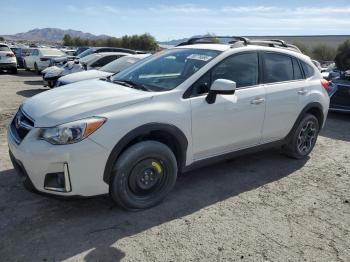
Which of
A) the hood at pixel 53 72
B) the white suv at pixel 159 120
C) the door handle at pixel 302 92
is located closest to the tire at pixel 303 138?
the white suv at pixel 159 120

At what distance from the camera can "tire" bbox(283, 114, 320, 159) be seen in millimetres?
5309

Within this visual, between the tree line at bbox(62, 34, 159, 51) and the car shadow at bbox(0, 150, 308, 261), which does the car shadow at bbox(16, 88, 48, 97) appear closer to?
the car shadow at bbox(0, 150, 308, 261)

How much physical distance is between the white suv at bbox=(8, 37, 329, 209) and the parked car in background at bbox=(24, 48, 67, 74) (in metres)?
15.3

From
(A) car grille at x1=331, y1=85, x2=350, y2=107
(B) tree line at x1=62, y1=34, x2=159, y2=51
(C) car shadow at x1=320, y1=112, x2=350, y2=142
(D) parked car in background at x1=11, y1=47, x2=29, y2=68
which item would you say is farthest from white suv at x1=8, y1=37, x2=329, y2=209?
(B) tree line at x1=62, y1=34, x2=159, y2=51

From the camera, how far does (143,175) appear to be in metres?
3.70

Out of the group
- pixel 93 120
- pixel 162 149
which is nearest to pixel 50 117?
pixel 93 120

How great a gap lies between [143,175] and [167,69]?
141 cm

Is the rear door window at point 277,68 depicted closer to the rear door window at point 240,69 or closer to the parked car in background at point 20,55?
the rear door window at point 240,69

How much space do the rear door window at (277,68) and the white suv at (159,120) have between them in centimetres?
1

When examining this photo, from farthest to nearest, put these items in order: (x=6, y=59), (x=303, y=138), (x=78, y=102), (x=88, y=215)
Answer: (x=6, y=59) < (x=303, y=138) < (x=88, y=215) < (x=78, y=102)

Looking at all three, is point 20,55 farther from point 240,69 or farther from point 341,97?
point 240,69

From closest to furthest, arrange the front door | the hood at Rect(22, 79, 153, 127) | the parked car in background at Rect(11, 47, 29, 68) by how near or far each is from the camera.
→ the hood at Rect(22, 79, 153, 127), the front door, the parked car in background at Rect(11, 47, 29, 68)

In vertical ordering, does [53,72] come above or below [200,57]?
below

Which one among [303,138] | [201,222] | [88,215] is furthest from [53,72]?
A: [201,222]
